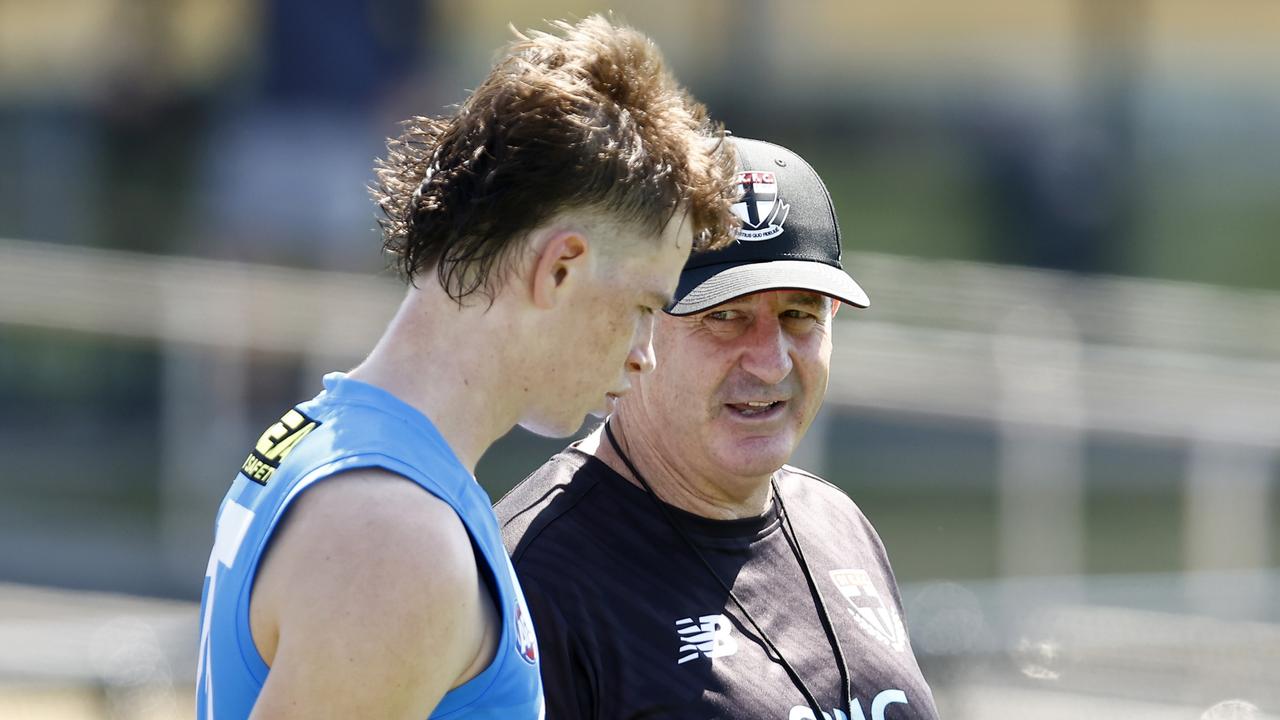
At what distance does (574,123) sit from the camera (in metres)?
1.82

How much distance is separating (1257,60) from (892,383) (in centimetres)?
1733

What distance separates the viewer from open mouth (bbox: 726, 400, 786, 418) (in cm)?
257

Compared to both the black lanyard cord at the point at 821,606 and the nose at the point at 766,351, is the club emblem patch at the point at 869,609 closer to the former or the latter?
the black lanyard cord at the point at 821,606

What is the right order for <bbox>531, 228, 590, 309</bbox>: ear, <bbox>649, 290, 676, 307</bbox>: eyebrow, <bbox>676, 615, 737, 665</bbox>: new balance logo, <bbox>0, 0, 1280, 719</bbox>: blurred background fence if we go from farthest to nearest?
<bbox>0, 0, 1280, 719</bbox>: blurred background fence → <bbox>676, 615, 737, 665</bbox>: new balance logo → <bbox>649, 290, 676, 307</bbox>: eyebrow → <bbox>531, 228, 590, 309</bbox>: ear

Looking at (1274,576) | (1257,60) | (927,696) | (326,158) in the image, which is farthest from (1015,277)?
(1257,60)

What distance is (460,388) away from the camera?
181 cm

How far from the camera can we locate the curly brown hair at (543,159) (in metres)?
1.80

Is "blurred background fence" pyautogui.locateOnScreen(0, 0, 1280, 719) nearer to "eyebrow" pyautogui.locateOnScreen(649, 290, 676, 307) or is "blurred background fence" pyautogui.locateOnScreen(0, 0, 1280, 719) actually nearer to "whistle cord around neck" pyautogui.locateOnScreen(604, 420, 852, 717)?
"whistle cord around neck" pyautogui.locateOnScreen(604, 420, 852, 717)

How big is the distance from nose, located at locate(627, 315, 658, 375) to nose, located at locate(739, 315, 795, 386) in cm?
60

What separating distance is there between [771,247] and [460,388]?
0.87 metres

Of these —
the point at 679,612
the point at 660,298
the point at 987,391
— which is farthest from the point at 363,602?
the point at 987,391

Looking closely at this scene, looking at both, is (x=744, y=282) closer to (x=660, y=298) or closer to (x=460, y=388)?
(x=660, y=298)

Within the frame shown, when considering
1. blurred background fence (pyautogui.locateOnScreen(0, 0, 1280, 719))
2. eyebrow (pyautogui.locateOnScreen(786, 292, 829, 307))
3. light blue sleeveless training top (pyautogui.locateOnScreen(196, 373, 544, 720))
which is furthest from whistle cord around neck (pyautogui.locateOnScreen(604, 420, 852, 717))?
blurred background fence (pyautogui.locateOnScreen(0, 0, 1280, 719))

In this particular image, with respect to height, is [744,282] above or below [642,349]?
above
